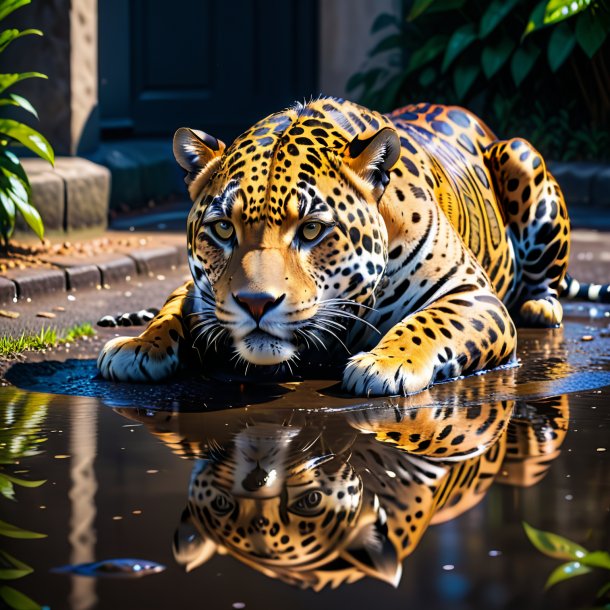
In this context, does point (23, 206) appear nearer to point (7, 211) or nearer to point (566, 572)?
point (7, 211)

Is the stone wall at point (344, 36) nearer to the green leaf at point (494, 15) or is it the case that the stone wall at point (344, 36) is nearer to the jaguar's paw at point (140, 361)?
the green leaf at point (494, 15)

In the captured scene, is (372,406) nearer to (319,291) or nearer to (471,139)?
(319,291)

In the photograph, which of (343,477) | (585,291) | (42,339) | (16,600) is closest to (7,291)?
(42,339)

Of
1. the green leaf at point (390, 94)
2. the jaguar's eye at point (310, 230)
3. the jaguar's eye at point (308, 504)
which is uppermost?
the jaguar's eye at point (310, 230)

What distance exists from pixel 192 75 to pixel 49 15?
3956mm

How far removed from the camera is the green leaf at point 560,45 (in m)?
11.6

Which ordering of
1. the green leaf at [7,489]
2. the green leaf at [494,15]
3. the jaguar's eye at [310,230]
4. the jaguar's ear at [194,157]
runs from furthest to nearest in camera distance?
the green leaf at [494,15], the jaguar's ear at [194,157], the jaguar's eye at [310,230], the green leaf at [7,489]

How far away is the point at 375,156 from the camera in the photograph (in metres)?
5.32

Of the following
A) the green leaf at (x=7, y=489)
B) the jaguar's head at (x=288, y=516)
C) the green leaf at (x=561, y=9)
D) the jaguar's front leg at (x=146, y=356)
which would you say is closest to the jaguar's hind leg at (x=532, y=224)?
the jaguar's front leg at (x=146, y=356)

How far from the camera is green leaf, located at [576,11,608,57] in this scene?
37.5ft

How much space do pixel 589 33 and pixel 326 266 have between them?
704 centimetres

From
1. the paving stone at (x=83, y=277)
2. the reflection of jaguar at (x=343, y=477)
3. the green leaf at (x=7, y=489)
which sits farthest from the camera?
the paving stone at (x=83, y=277)

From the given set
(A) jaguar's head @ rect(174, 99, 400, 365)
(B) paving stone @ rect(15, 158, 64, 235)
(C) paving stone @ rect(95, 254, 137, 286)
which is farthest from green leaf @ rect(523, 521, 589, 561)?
(B) paving stone @ rect(15, 158, 64, 235)

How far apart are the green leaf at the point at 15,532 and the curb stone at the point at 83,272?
3.66 m
